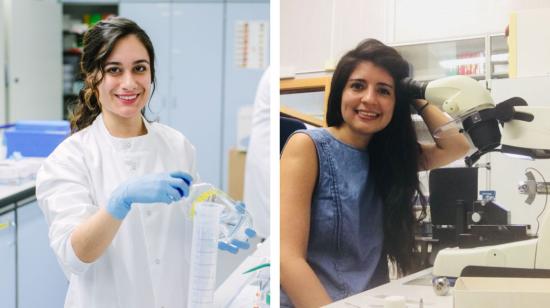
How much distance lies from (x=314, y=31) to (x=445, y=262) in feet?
2.13

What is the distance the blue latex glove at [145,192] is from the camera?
1.26m

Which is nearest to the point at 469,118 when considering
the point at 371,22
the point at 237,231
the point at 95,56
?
the point at 371,22

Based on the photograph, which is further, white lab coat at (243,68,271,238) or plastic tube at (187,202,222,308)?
white lab coat at (243,68,271,238)

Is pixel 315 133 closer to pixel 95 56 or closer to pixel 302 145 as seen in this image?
pixel 302 145

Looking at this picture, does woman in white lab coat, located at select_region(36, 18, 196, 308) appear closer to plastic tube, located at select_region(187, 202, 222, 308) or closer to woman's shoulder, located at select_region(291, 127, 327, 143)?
plastic tube, located at select_region(187, 202, 222, 308)

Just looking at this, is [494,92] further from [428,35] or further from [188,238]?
[188,238]

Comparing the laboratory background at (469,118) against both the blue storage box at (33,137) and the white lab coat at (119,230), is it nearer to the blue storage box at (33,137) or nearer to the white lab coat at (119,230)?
the white lab coat at (119,230)

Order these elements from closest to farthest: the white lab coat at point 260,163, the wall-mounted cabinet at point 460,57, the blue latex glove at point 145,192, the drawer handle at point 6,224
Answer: the blue latex glove at point 145,192, the wall-mounted cabinet at point 460,57, the drawer handle at point 6,224, the white lab coat at point 260,163

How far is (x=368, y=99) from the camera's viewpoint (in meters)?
1.43

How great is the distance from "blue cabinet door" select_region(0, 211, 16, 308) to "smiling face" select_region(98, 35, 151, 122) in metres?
0.53

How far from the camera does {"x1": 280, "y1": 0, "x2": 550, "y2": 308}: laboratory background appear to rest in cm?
135

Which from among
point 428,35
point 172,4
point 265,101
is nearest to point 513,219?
point 428,35

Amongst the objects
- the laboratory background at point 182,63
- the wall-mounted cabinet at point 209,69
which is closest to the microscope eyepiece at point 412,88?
the laboratory background at point 182,63

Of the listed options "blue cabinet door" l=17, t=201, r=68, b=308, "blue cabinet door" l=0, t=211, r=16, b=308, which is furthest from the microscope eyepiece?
"blue cabinet door" l=0, t=211, r=16, b=308
